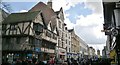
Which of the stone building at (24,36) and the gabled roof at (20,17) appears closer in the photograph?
the stone building at (24,36)

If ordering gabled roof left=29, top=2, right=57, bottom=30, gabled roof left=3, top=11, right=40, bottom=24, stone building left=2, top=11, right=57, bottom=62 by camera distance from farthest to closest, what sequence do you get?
gabled roof left=29, top=2, right=57, bottom=30 < gabled roof left=3, top=11, right=40, bottom=24 < stone building left=2, top=11, right=57, bottom=62

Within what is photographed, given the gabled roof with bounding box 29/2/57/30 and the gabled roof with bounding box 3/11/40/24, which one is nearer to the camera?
the gabled roof with bounding box 3/11/40/24

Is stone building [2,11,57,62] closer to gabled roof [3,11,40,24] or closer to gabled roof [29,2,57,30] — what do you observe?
gabled roof [3,11,40,24]

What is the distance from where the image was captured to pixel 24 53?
140ft

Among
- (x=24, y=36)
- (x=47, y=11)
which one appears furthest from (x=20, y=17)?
(x=47, y=11)

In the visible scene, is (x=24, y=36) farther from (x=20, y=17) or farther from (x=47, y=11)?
(x=47, y=11)

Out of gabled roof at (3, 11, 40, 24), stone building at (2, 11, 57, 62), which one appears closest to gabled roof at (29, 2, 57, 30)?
stone building at (2, 11, 57, 62)

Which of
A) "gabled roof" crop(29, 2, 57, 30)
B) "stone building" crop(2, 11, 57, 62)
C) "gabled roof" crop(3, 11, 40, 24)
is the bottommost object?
"stone building" crop(2, 11, 57, 62)

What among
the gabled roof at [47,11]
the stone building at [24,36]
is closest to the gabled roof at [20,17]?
the stone building at [24,36]

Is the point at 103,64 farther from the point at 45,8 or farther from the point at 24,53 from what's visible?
the point at 45,8

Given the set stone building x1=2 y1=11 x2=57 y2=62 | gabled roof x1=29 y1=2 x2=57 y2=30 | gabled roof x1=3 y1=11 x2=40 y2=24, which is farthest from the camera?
gabled roof x1=29 y1=2 x2=57 y2=30

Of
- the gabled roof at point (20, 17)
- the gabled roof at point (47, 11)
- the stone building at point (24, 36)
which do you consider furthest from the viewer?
the gabled roof at point (47, 11)

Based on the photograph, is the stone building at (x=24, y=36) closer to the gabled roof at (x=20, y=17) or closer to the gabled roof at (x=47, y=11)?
the gabled roof at (x=20, y=17)

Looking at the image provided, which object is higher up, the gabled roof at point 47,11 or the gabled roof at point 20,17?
the gabled roof at point 47,11
